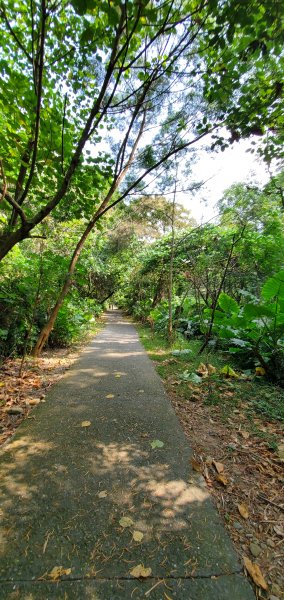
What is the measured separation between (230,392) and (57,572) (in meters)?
3.03

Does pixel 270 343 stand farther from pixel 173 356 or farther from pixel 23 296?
pixel 23 296

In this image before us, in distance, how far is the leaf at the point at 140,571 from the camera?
129 cm

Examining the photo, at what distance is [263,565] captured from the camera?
54.8 inches

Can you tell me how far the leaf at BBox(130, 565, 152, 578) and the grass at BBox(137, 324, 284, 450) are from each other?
169 cm

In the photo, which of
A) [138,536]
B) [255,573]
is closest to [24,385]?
[138,536]

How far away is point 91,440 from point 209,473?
3.77 feet

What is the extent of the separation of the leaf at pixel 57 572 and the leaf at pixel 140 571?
347 mm

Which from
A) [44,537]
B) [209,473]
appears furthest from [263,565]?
[44,537]

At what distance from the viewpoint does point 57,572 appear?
1.28m

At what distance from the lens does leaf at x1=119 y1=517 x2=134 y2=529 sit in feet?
5.13

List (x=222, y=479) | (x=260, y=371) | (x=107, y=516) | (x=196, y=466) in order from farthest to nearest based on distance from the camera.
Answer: (x=260, y=371), (x=196, y=466), (x=222, y=479), (x=107, y=516)

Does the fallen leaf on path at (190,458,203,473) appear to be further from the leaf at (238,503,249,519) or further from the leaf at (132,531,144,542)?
the leaf at (132,531,144,542)

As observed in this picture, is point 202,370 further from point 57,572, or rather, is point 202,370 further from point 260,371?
point 57,572

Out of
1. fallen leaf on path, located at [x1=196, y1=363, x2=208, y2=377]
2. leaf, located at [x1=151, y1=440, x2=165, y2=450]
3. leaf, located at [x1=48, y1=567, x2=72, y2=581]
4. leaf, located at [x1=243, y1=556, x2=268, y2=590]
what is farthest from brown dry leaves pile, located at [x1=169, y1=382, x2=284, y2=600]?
fallen leaf on path, located at [x1=196, y1=363, x2=208, y2=377]
